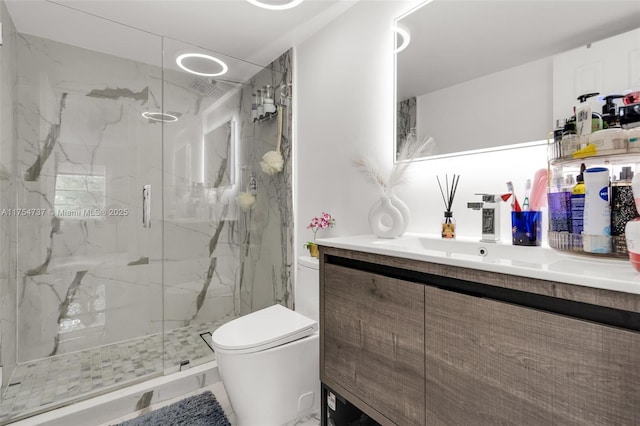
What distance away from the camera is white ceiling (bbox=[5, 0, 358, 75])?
1842 millimetres

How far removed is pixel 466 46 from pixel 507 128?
430 millimetres

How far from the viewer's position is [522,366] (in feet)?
2.30

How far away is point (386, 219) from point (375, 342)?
61 centimetres

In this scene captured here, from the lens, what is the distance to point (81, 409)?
1598 mm

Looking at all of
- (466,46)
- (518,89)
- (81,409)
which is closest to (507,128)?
(518,89)

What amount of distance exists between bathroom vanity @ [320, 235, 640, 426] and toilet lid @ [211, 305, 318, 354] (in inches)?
12.6

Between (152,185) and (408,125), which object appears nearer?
(408,125)

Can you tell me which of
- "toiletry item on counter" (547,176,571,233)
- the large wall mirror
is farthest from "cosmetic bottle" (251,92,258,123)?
"toiletry item on counter" (547,176,571,233)

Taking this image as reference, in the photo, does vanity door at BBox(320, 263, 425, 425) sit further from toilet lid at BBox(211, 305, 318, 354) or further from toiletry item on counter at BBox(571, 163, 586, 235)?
toiletry item on counter at BBox(571, 163, 586, 235)

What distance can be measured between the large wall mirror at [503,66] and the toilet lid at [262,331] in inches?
41.3

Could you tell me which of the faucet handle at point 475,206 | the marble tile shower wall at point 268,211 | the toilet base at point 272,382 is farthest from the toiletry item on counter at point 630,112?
the marble tile shower wall at point 268,211

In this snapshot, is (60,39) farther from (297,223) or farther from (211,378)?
(211,378)

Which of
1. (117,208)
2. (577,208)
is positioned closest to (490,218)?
(577,208)

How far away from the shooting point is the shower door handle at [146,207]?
89.4 inches
